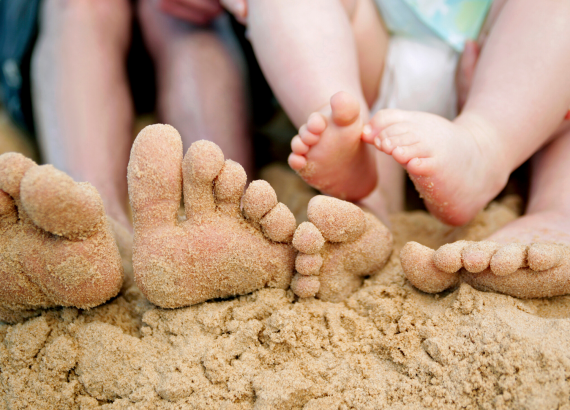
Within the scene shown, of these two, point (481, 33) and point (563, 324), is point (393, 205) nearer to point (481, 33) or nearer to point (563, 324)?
point (481, 33)

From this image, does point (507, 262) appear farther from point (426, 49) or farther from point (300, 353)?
point (426, 49)

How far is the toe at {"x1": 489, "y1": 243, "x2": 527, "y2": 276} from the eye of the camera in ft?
2.16

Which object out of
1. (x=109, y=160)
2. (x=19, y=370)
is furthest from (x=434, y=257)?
(x=109, y=160)

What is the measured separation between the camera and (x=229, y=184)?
2.28 feet

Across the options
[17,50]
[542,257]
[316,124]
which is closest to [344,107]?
[316,124]

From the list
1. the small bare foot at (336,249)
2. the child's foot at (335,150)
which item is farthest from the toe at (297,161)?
the small bare foot at (336,249)

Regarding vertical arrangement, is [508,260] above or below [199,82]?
above

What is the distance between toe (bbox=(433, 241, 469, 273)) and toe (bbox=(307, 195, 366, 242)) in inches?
5.4

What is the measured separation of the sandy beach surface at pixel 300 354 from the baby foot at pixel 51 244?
0.06m

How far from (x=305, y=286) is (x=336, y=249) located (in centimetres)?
8

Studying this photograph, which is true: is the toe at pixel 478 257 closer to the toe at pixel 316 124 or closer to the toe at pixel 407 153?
the toe at pixel 407 153

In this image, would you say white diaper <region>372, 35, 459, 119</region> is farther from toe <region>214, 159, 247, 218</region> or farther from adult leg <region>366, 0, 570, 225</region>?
toe <region>214, 159, 247, 218</region>

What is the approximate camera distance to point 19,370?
2.26 ft

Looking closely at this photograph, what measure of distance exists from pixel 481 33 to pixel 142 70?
955mm
